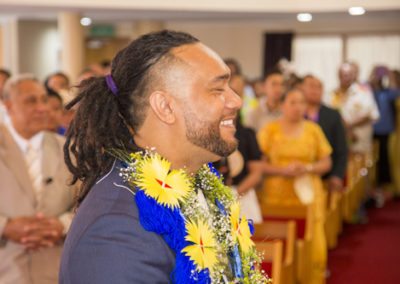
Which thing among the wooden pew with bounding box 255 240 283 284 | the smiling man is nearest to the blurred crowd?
the smiling man

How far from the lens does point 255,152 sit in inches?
203

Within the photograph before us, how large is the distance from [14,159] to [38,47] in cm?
1281

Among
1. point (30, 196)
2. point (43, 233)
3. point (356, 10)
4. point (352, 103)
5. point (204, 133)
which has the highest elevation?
point (356, 10)

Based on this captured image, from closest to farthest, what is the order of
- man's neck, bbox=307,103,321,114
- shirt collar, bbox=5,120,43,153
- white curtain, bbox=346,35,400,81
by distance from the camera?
shirt collar, bbox=5,120,43,153
man's neck, bbox=307,103,321,114
white curtain, bbox=346,35,400,81

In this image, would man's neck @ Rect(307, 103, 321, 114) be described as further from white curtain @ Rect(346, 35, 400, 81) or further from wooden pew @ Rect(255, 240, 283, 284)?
white curtain @ Rect(346, 35, 400, 81)

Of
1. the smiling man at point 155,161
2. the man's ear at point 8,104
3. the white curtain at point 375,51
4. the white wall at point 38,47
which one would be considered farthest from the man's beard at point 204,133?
the white curtain at point 375,51

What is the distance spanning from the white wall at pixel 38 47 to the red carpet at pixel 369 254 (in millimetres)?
8927

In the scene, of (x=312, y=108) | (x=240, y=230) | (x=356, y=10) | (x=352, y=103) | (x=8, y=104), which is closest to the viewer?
(x=240, y=230)

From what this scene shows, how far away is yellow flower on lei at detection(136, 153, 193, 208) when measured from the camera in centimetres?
176

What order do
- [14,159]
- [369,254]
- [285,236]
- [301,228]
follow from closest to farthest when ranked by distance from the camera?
[14,159] → [285,236] → [301,228] → [369,254]

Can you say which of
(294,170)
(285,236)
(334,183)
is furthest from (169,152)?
(334,183)

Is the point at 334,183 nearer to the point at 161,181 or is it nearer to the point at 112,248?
the point at 161,181

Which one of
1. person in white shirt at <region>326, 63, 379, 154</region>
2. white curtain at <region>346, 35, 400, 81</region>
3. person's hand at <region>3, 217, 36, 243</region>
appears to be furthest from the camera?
white curtain at <region>346, 35, 400, 81</region>

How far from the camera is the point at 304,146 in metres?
5.96
